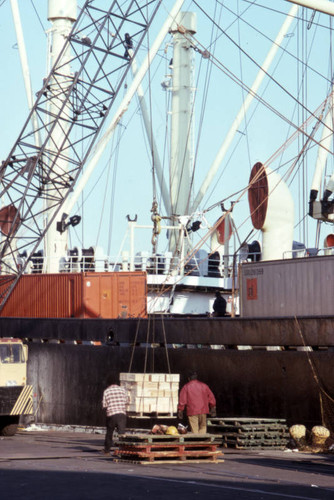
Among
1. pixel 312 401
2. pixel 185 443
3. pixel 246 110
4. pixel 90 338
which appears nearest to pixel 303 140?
pixel 246 110

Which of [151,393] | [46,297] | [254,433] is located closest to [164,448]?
[151,393]

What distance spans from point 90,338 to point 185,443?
13786 mm

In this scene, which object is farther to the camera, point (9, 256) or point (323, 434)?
point (9, 256)

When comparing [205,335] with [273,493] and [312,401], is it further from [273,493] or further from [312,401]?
[273,493]

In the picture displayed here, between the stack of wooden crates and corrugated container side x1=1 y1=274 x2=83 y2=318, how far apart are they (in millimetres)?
13484

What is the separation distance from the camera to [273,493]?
13.2 meters

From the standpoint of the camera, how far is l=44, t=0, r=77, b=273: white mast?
4394 centimetres

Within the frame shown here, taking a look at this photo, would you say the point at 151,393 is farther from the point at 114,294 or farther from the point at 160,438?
the point at 114,294

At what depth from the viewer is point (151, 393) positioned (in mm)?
21422

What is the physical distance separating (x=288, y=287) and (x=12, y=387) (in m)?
8.47

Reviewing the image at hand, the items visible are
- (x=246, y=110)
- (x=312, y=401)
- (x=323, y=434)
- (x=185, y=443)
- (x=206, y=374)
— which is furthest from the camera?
(x=246, y=110)

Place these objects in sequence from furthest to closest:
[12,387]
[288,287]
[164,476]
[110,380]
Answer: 1. [110,380]
2. [12,387]
3. [288,287]
4. [164,476]

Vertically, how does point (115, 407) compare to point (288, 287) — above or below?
below

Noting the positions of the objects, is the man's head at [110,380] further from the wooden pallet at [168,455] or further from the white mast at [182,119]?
the white mast at [182,119]
